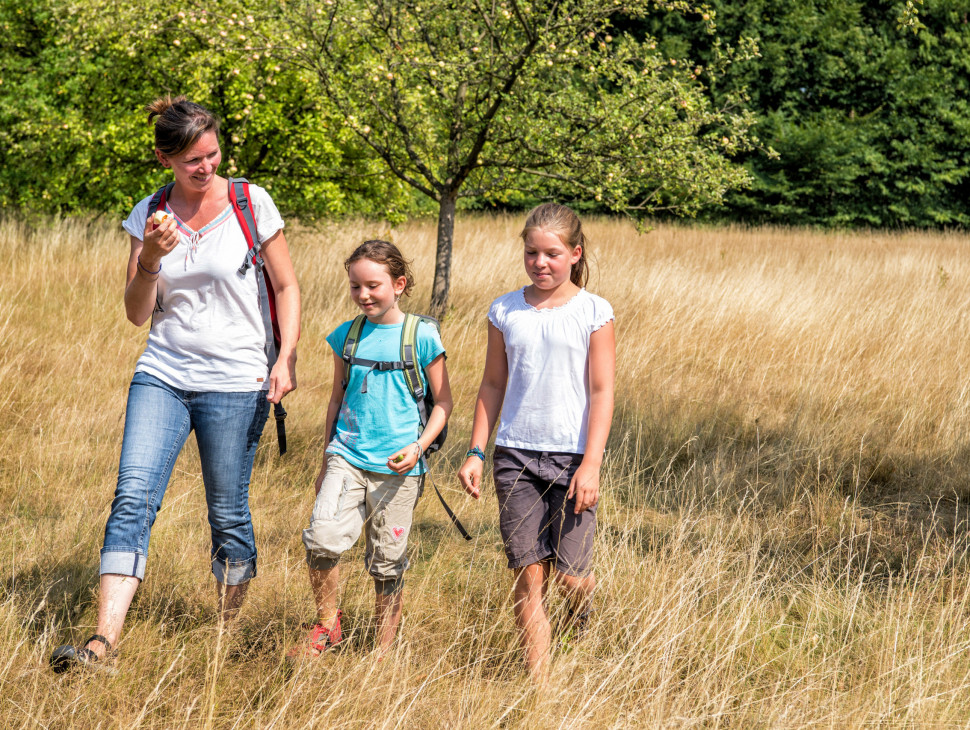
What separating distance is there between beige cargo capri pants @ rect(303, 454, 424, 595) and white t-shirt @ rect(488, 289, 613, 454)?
18.1 inches

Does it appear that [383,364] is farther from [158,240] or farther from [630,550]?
[630,550]

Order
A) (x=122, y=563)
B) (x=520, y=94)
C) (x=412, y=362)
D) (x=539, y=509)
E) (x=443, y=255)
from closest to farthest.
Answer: (x=122, y=563)
(x=539, y=509)
(x=412, y=362)
(x=520, y=94)
(x=443, y=255)

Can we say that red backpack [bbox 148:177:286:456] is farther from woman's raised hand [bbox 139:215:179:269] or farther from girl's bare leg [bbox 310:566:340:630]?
girl's bare leg [bbox 310:566:340:630]

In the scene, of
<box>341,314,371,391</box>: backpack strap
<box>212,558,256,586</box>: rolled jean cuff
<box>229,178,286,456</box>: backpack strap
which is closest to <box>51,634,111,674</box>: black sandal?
<box>212,558,256,586</box>: rolled jean cuff

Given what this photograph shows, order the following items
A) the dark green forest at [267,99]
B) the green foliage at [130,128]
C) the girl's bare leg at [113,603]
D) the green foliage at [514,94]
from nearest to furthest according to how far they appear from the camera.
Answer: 1. the girl's bare leg at [113,603]
2. the green foliage at [514,94]
3. the dark green forest at [267,99]
4. the green foliage at [130,128]

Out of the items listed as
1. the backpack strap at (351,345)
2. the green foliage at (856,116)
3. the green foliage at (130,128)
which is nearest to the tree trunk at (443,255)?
the green foliage at (130,128)

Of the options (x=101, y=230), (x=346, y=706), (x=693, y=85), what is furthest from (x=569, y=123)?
(x=101, y=230)

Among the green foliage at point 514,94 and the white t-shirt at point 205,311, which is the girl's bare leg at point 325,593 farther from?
the green foliage at point 514,94

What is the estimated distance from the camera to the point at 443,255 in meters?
8.17

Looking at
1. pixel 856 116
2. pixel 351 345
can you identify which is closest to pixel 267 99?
pixel 351 345

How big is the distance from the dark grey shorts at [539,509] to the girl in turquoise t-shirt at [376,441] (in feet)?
0.99

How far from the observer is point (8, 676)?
8.03ft

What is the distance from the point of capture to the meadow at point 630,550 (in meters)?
2.48

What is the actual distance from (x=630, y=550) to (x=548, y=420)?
4.22ft
